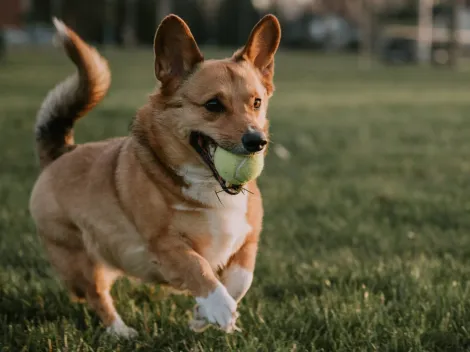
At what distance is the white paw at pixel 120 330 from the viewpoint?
3268 mm

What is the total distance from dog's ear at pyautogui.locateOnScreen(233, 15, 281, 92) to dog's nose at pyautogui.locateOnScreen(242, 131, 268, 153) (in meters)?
0.66

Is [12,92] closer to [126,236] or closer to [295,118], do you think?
[295,118]

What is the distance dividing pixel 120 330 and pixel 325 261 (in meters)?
1.61

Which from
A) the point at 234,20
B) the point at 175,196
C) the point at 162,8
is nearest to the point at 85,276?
the point at 175,196

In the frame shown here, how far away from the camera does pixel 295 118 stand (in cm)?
1205

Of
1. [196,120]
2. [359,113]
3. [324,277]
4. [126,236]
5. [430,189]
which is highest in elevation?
[196,120]

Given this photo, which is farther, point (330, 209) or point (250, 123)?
point (330, 209)

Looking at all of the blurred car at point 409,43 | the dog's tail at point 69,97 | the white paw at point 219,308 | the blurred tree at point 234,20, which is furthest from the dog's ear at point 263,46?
the blurred tree at point 234,20

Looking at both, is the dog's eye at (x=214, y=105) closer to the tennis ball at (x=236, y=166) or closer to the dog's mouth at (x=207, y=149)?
the dog's mouth at (x=207, y=149)

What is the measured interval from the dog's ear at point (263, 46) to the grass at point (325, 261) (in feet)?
3.98

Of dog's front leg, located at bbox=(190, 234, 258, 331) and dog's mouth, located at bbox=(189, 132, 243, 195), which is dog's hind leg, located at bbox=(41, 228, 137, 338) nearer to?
dog's front leg, located at bbox=(190, 234, 258, 331)

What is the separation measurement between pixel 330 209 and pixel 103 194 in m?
2.76

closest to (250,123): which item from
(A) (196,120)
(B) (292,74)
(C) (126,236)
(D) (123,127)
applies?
(A) (196,120)

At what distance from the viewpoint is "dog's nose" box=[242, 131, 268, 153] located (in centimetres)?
297
